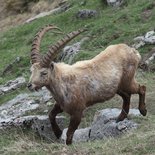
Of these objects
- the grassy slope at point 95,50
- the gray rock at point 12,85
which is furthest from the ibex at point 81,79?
the gray rock at point 12,85

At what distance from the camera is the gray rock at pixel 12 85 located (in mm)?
16844

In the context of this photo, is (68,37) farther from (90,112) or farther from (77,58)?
(77,58)

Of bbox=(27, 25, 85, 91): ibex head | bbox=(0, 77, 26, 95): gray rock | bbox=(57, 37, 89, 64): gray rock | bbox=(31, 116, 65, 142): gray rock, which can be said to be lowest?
bbox=(57, 37, 89, 64): gray rock

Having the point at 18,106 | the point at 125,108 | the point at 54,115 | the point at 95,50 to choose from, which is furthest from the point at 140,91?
the point at 95,50

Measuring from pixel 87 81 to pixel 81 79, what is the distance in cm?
14

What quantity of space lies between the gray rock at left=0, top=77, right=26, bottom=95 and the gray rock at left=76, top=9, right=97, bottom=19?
638cm

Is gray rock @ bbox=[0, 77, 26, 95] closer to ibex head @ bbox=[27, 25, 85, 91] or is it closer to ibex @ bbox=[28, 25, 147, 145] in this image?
ibex @ bbox=[28, 25, 147, 145]

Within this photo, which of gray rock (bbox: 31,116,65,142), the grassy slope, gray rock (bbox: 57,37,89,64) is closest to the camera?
the grassy slope

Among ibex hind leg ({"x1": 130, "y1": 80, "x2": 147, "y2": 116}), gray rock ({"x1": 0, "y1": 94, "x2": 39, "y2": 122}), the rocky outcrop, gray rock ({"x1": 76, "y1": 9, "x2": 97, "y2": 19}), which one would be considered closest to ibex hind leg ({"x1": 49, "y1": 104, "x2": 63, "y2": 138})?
the rocky outcrop

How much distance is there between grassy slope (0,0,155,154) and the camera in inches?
324

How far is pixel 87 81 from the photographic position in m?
9.84

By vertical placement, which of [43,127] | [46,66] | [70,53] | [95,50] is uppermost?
[46,66]

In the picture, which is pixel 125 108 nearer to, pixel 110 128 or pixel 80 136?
pixel 110 128

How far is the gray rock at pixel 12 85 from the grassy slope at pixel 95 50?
0.45 meters
